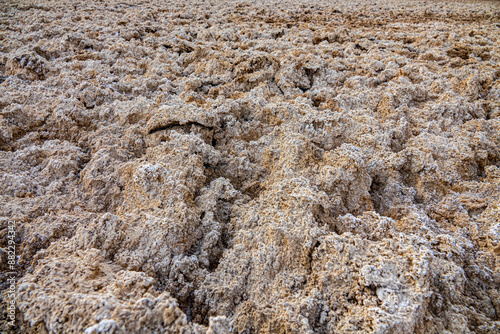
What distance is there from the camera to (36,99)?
6.27 ft

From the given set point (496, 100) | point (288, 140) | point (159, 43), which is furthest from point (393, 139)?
point (159, 43)

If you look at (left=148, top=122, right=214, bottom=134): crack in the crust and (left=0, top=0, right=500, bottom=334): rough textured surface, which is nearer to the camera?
(left=0, top=0, right=500, bottom=334): rough textured surface

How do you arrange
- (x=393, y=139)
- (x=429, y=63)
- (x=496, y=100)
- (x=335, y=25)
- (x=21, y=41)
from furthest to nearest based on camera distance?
(x=335, y=25) → (x=21, y=41) → (x=429, y=63) → (x=496, y=100) → (x=393, y=139)

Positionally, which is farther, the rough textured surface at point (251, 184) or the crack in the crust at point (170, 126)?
the crack in the crust at point (170, 126)

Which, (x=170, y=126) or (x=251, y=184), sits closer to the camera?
(x=251, y=184)

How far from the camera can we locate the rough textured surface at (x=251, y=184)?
93 centimetres

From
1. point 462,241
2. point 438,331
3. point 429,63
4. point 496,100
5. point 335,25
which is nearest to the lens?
point 438,331

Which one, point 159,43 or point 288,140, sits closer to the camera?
point 288,140

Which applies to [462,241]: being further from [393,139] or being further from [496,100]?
[496,100]

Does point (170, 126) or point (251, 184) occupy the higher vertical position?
point (170, 126)

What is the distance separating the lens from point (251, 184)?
1418 millimetres

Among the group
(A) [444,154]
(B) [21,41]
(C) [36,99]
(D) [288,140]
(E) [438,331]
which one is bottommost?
(E) [438,331]

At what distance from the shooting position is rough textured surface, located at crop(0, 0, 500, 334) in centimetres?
93

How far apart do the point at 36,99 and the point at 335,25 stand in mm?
2897
